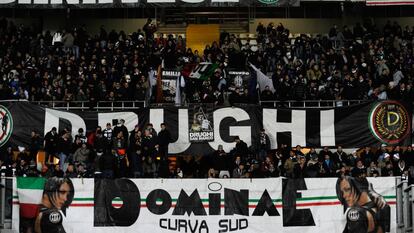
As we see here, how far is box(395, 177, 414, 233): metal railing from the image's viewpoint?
23625mm

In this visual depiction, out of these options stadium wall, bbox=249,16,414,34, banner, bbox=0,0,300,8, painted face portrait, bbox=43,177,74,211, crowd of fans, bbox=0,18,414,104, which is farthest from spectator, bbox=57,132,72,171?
stadium wall, bbox=249,16,414,34

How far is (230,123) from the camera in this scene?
35.0 metres

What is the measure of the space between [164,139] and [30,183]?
6.62 m

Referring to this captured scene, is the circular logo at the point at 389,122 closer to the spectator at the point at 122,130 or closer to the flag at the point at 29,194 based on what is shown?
the spectator at the point at 122,130

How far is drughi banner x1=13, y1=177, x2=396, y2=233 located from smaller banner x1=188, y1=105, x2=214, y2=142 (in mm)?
6725

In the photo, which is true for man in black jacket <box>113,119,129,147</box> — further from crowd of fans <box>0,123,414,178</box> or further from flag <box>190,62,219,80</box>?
flag <box>190,62,219,80</box>

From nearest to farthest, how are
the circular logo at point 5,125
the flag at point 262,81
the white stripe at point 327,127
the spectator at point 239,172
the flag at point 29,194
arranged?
the flag at point 29,194 → the spectator at point 239,172 → the circular logo at point 5,125 → the white stripe at point 327,127 → the flag at point 262,81

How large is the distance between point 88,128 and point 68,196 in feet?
24.3

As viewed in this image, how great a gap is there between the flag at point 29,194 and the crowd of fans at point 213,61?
908 cm

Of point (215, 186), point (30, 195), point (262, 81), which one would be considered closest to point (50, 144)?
point (30, 195)

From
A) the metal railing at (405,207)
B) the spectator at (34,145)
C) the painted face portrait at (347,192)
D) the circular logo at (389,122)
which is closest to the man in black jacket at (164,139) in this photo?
the spectator at (34,145)

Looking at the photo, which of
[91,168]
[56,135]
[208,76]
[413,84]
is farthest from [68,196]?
[413,84]

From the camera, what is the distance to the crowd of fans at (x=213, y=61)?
1449 inches

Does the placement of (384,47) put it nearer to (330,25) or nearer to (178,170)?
(330,25)
